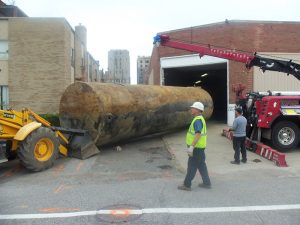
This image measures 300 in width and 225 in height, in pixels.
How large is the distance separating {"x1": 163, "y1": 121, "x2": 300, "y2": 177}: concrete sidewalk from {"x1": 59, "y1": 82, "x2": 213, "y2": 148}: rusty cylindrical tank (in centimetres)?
117

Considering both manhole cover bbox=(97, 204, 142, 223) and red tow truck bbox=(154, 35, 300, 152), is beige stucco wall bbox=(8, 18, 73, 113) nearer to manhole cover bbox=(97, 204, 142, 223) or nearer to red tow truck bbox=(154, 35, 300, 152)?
red tow truck bbox=(154, 35, 300, 152)

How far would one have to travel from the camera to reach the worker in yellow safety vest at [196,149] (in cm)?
848

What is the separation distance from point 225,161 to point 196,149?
3580mm

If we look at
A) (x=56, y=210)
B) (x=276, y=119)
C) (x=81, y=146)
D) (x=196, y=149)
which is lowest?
(x=56, y=210)

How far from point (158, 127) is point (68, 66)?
1333cm

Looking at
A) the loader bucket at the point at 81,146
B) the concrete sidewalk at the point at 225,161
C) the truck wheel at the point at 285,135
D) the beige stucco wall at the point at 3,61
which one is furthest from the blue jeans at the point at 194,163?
the beige stucco wall at the point at 3,61

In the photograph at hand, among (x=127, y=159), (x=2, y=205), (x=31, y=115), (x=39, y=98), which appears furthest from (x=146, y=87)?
(x=39, y=98)

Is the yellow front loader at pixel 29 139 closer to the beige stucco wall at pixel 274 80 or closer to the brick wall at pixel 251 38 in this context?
the brick wall at pixel 251 38

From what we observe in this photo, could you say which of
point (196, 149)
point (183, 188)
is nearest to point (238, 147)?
point (196, 149)

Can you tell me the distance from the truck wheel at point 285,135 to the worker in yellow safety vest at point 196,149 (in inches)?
208

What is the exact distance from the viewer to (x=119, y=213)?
6.98m

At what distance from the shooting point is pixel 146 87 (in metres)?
15.6

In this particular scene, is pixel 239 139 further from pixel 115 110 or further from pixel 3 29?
pixel 3 29

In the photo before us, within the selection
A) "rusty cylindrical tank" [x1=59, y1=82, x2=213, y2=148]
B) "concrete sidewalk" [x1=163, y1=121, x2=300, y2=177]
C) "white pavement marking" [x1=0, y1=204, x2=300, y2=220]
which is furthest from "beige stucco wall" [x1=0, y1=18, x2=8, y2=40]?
"white pavement marking" [x1=0, y1=204, x2=300, y2=220]
